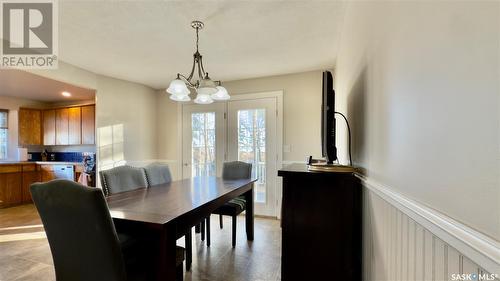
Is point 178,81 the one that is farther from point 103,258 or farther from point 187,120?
point 187,120

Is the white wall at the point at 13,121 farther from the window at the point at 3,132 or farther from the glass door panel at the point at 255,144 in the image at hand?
the glass door panel at the point at 255,144

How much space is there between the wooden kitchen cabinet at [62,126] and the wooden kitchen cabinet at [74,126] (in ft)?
0.30

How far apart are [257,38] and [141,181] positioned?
195 cm

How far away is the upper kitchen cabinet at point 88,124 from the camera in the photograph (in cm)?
465

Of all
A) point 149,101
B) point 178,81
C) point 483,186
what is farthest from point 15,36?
point 483,186

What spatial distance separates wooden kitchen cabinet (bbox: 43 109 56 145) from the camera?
5.02 m

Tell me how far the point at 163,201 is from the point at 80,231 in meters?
0.58

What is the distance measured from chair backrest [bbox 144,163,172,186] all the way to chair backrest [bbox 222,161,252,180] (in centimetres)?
72

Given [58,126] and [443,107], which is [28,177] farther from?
[443,107]

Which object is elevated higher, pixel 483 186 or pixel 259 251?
pixel 483 186

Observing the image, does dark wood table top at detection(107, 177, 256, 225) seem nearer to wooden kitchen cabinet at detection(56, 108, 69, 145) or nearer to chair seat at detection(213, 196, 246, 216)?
chair seat at detection(213, 196, 246, 216)

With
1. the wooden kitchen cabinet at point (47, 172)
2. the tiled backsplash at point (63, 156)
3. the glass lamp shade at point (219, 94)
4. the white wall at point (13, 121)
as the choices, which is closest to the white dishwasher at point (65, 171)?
the wooden kitchen cabinet at point (47, 172)

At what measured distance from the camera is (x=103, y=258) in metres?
1.20

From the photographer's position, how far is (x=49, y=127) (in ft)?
16.6
